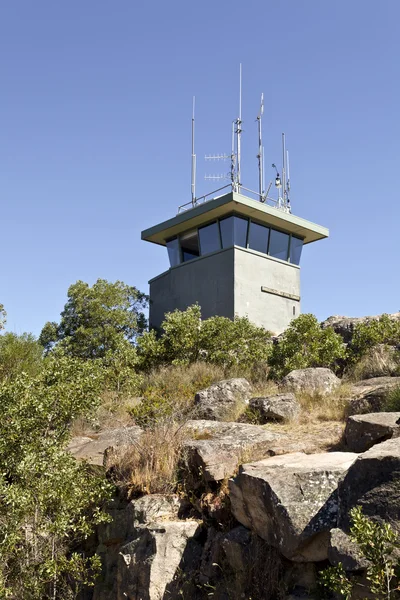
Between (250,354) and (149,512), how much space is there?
1096 cm

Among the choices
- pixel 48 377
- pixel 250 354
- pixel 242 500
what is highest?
pixel 250 354

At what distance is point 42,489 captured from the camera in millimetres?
7055

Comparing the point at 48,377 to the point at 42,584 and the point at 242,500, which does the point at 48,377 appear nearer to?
the point at 42,584

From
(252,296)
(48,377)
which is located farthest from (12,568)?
(252,296)

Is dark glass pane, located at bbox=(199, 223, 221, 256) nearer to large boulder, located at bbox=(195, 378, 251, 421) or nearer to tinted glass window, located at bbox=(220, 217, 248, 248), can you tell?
tinted glass window, located at bbox=(220, 217, 248, 248)

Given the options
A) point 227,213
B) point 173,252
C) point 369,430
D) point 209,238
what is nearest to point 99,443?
point 369,430

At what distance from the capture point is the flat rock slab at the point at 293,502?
5551 millimetres

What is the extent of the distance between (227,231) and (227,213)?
73 centimetres

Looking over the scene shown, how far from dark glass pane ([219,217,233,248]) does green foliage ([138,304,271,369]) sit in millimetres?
5409

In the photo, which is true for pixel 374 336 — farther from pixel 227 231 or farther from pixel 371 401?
pixel 227 231

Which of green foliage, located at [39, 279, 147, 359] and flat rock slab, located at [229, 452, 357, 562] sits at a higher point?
green foliage, located at [39, 279, 147, 359]

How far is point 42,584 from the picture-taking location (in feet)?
22.8

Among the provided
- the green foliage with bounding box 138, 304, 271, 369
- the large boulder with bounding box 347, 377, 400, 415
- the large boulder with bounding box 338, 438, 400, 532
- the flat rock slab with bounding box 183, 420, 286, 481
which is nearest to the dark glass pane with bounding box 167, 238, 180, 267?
the green foliage with bounding box 138, 304, 271, 369

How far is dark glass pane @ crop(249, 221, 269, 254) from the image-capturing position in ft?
81.8
